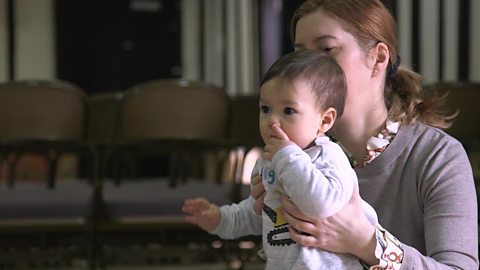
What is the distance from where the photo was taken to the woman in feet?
4.93

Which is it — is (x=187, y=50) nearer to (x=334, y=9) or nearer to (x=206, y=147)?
(x=206, y=147)

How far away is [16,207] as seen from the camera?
3172 millimetres

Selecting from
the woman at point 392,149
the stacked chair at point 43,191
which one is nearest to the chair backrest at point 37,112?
the stacked chair at point 43,191

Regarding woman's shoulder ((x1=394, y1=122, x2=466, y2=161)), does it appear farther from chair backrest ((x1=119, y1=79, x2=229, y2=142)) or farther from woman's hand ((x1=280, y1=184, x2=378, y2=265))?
chair backrest ((x1=119, y1=79, x2=229, y2=142))

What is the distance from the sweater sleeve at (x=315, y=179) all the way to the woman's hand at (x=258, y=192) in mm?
162

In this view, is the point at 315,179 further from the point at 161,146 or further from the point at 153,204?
the point at 161,146

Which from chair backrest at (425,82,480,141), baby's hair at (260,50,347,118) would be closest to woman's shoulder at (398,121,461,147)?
baby's hair at (260,50,347,118)

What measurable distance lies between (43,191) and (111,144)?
1.48ft

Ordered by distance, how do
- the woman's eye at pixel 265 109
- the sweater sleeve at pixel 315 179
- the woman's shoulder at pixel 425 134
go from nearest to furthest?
the sweater sleeve at pixel 315 179 < the woman's eye at pixel 265 109 < the woman's shoulder at pixel 425 134

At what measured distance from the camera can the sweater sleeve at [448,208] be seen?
1494 millimetres

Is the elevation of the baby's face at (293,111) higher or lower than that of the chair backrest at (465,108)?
higher

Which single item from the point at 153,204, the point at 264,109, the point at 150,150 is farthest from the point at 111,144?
the point at 264,109

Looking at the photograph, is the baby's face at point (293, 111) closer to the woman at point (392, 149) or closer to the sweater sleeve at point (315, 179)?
the sweater sleeve at point (315, 179)

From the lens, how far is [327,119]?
4.62 feet
